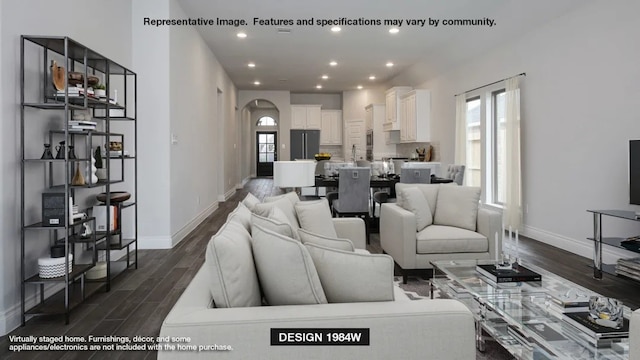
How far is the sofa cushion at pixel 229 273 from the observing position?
4.54 feet

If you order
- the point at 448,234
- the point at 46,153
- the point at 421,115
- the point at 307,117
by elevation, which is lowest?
the point at 448,234

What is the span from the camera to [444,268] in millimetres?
2945

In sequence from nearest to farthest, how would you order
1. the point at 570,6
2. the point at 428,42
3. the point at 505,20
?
the point at 570,6, the point at 505,20, the point at 428,42

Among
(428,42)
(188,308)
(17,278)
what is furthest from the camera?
(428,42)

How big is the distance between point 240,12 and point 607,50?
174 inches

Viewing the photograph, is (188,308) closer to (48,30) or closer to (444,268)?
(444,268)

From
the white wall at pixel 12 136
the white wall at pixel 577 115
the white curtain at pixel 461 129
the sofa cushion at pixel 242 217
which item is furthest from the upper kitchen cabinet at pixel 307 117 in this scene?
the sofa cushion at pixel 242 217

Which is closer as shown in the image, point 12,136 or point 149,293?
point 12,136

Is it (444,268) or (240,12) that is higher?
(240,12)

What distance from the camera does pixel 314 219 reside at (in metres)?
2.78

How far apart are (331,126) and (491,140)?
6744 millimetres

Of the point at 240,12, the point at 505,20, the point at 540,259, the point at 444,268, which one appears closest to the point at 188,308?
the point at 444,268

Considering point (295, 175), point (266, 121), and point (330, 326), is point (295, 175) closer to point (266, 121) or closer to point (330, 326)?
point (330, 326)

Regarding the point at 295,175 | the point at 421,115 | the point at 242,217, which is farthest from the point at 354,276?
the point at 421,115
